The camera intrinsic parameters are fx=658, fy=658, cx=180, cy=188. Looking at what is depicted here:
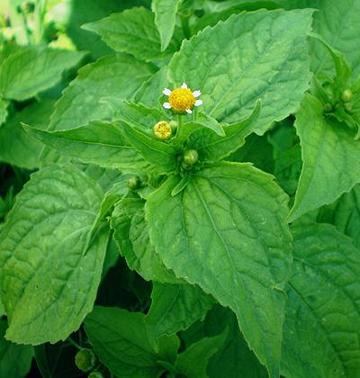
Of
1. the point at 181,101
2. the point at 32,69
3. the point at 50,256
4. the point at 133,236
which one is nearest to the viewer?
the point at 181,101

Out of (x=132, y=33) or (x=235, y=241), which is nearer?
(x=235, y=241)

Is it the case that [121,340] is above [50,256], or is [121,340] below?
below

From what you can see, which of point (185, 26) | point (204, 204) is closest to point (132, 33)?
point (185, 26)

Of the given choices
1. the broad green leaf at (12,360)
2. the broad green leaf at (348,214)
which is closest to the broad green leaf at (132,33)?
the broad green leaf at (348,214)

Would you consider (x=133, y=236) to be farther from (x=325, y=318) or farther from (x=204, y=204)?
(x=325, y=318)

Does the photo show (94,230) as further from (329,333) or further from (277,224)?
(329,333)

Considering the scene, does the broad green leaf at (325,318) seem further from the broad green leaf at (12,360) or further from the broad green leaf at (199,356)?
the broad green leaf at (12,360)
